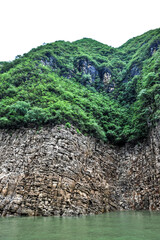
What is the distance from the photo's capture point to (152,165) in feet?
54.8

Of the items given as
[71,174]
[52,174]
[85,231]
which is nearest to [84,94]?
[71,174]

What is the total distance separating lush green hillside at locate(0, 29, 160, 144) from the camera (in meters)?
18.8

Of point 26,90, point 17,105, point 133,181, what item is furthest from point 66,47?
point 133,181

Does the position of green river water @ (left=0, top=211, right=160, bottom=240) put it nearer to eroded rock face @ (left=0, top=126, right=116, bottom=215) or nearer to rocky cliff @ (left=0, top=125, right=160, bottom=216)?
eroded rock face @ (left=0, top=126, right=116, bottom=215)

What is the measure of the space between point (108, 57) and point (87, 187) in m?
36.0

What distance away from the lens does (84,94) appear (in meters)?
27.5

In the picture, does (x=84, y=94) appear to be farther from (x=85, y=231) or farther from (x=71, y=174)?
(x=85, y=231)

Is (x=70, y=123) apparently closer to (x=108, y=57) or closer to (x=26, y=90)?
(x=26, y=90)

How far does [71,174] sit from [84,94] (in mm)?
15411

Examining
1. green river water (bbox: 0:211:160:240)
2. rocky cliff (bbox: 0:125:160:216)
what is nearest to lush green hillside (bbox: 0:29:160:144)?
rocky cliff (bbox: 0:125:160:216)

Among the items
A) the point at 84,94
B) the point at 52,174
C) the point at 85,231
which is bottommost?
the point at 85,231

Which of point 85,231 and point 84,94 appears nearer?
point 85,231

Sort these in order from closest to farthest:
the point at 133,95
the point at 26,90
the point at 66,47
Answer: the point at 26,90 → the point at 133,95 → the point at 66,47

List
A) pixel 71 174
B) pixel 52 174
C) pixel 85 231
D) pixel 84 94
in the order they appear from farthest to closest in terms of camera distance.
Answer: pixel 84 94 < pixel 71 174 < pixel 52 174 < pixel 85 231
